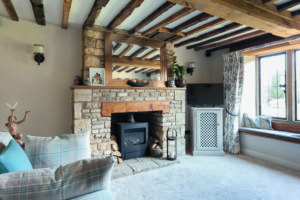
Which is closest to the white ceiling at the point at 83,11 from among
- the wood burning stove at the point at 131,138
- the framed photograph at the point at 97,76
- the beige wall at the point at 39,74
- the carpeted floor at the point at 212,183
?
the beige wall at the point at 39,74

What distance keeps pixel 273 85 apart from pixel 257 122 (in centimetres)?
86

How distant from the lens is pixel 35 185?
2.85 ft

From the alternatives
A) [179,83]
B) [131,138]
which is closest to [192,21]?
[179,83]

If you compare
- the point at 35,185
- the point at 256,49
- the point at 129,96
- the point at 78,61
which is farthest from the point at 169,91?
the point at 35,185

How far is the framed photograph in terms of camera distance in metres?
2.93

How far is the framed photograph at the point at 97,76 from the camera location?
293 cm

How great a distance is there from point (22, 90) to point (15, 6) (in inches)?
46.4

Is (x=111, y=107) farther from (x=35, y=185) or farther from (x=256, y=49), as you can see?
(x=256, y=49)

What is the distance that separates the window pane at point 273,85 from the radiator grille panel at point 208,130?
1249mm

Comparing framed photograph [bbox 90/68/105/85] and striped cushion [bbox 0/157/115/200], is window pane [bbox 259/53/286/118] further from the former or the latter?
striped cushion [bbox 0/157/115/200]

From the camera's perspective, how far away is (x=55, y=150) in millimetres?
1596

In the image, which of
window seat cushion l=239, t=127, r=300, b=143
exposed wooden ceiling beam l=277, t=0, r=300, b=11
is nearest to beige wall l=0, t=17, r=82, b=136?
exposed wooden ceiling beam l=277, t=0, r=300, b=11

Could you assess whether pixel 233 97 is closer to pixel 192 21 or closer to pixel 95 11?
pixel 192 21

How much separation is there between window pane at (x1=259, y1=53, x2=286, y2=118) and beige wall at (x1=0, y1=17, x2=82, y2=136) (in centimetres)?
389
